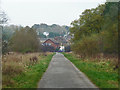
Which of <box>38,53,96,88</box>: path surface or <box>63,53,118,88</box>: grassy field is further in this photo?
<box>63,53,118,88</box>: grassy field

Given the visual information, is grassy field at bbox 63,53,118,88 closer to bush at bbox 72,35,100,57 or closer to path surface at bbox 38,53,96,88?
path surface at bbox 38,53,96,88

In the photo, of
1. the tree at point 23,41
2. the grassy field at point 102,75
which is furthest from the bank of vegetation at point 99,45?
the tree at point 23,41

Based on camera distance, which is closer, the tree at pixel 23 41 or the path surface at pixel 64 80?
the path surface at pixel 64 80

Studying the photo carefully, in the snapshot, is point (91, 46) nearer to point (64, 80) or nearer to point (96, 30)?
point (96, 30)

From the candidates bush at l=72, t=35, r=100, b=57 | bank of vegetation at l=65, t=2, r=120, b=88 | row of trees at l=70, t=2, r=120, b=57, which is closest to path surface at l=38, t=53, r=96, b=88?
bank of vegetation at l=65, t=2, r=120, b=88

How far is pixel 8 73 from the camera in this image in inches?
583

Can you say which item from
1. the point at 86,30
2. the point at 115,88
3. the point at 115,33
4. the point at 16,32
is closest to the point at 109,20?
the point at 115,33

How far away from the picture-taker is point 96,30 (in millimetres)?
47344

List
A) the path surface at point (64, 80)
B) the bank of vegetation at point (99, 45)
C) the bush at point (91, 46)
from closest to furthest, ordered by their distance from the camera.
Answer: the path surface at point (64, 80), the bank of vegetation at point (99, 45), the bush at point (91, 46)

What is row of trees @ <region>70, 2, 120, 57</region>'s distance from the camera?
15812mm

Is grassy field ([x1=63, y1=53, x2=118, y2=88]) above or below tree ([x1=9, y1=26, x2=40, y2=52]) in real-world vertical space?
below

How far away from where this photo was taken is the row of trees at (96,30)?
1581 centimetres

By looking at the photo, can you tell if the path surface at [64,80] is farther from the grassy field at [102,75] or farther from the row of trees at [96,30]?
the row of trees at [96,30]

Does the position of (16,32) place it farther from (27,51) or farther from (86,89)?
(86,89)
